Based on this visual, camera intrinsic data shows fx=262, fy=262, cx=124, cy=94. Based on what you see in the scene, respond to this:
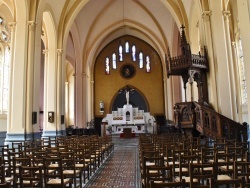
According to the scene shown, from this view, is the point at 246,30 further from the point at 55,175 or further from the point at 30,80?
the point at 30,80

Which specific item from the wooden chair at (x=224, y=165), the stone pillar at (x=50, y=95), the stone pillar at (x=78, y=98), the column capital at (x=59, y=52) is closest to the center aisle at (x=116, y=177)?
the wooden chair at (x=224, y=165)

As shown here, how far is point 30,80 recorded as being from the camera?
12.0 meters

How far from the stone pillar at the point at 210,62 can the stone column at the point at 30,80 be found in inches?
314

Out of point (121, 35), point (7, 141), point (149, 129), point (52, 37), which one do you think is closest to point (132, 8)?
point (121, 35)

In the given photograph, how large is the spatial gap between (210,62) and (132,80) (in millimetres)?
17533

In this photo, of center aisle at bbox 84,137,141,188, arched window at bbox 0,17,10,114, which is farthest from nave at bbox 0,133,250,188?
arched window at bbox 0,17,10,114

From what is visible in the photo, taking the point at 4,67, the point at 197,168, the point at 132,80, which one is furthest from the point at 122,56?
the point at 197,168

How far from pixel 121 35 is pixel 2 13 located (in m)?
14.4

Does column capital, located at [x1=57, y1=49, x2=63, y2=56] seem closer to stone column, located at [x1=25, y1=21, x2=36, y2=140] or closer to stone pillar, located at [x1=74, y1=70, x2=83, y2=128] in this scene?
stone column, located at [x1=25, y1=21, x2=36, y2=140]

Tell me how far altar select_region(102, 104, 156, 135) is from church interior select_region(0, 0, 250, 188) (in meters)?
0.10

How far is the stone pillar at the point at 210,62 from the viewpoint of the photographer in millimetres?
11226

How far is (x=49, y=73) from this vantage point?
52.3ft

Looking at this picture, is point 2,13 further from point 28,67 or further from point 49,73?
point 28,67

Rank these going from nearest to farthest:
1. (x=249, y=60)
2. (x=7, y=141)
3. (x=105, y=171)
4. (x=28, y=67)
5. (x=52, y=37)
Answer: (x=249, y=60) → (x=105, y=171) → (x=7, y=141) → (x=28, y=67) → (x=52, y=37)
